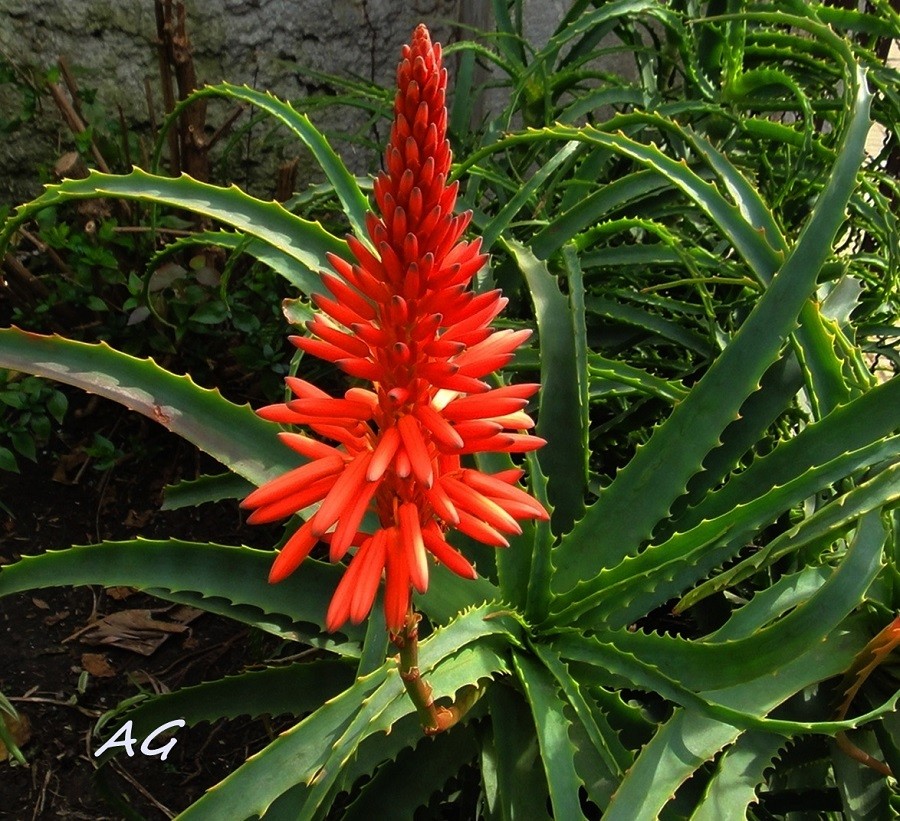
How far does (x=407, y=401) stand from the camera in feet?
2.22

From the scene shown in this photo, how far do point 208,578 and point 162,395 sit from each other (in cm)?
23

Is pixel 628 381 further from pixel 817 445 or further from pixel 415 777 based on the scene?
pixel 415 777

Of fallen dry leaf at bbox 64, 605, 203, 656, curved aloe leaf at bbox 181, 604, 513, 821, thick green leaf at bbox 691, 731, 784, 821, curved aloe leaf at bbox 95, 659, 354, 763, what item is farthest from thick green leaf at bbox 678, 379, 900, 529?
fallen dry leaf at bbox 64, 605, 203, 656

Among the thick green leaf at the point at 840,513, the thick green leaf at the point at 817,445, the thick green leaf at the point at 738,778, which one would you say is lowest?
the thick green leaf at the point at 738,778

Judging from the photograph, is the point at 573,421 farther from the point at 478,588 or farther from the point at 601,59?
the point at 601,59

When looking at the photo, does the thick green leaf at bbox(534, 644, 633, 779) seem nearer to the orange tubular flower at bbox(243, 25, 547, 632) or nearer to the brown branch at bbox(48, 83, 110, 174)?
the orange tubular flower at bbox(243, 25, 547, 632)

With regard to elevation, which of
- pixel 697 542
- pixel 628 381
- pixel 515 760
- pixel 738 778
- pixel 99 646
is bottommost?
pixel 738 778

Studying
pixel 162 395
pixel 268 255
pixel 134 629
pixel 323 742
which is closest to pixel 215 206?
pixel 268 255

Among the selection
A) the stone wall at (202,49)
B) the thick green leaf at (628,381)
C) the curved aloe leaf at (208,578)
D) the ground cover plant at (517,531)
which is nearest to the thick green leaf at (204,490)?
the ground cover plant at (517,531)

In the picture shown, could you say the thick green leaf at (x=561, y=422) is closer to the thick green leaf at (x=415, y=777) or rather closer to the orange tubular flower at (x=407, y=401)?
the thick green leaf at (x=415, y=777)

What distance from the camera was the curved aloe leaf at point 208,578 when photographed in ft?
Answer: 3.14

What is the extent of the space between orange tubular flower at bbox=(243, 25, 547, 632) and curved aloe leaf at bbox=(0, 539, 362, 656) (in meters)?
0.36

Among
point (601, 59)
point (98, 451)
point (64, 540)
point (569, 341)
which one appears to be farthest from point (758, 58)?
point (64, 540)

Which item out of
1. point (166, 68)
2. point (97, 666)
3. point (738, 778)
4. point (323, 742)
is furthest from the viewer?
point (166, 68)
